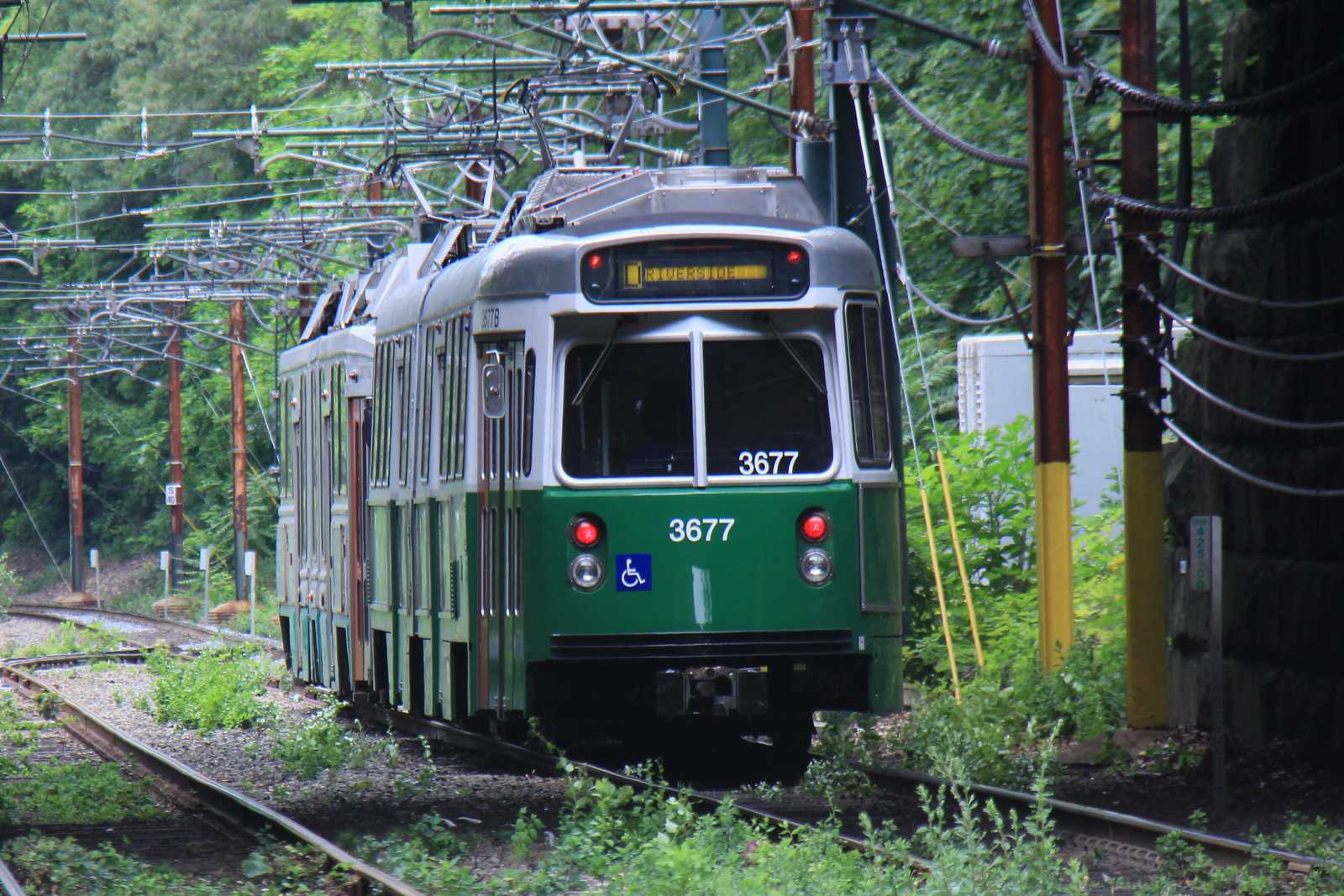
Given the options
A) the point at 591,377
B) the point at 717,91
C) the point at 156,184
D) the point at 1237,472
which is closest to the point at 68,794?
the point at 591,377

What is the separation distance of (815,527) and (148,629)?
31776mm

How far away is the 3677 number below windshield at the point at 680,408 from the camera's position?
12438mm

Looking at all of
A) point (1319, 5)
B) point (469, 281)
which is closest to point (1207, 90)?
point (1319, 5)

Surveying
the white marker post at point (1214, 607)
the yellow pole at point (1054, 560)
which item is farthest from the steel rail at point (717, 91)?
the white marker post at point (1214, 607)

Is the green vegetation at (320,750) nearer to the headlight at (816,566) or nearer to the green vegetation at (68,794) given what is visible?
the green vegetation at (68,794)

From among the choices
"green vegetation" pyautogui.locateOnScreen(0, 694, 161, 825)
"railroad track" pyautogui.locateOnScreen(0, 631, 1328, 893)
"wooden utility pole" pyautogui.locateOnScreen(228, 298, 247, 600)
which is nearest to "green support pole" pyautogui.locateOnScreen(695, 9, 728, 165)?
"railroad track" pyautogui.locateOnScreen(0, 631, 1328, 893)

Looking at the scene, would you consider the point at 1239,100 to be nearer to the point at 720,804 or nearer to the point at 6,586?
the point at 720,804

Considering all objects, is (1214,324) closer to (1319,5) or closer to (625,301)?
(1319,5)

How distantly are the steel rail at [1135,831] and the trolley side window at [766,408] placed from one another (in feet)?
6.50

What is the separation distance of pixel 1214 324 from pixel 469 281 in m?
4.65

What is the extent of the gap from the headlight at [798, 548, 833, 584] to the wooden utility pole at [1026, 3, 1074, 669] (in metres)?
3.64

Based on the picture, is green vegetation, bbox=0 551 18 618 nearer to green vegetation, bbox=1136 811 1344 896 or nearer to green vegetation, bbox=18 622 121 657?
green vegetation, bbox=18 622 121 657

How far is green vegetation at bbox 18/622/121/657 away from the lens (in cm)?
3588

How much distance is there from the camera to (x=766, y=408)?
1254 centimetres
